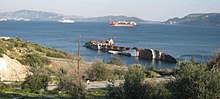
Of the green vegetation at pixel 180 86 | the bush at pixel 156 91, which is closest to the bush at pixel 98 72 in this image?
the green vegetation at pixel 180 86

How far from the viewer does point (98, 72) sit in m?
30.0

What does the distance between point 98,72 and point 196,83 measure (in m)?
17.7

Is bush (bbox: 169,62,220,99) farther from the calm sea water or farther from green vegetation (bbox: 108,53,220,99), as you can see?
the calm sea water

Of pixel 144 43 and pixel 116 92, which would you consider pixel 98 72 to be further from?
pixel 144 43

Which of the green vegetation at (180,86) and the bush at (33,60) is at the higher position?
the green vegetation at (180,86)

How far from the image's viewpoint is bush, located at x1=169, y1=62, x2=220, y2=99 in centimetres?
1251

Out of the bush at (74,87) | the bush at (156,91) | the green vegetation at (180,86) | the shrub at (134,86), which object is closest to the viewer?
the green vegetation at (180,86)

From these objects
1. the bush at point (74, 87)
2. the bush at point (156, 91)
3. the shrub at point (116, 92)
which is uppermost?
the bush at point (156, 91)

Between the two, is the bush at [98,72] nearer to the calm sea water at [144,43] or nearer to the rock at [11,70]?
the rock at [11,70]

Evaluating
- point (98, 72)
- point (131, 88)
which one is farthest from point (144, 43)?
point (131, 88)

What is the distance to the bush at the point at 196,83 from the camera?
12508 mm

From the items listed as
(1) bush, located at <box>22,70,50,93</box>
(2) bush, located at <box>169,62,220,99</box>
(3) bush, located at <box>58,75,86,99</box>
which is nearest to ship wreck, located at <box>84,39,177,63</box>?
(1) bush, located at <box>22,70,50,93</box>

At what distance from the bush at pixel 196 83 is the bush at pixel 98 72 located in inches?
649

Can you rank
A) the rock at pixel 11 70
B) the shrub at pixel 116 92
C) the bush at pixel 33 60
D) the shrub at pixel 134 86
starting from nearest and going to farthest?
the shrub at pixel 134 86, the shrub at pixel 116 92, the rock at pixel 11 70, the bush at pixel 33 60
